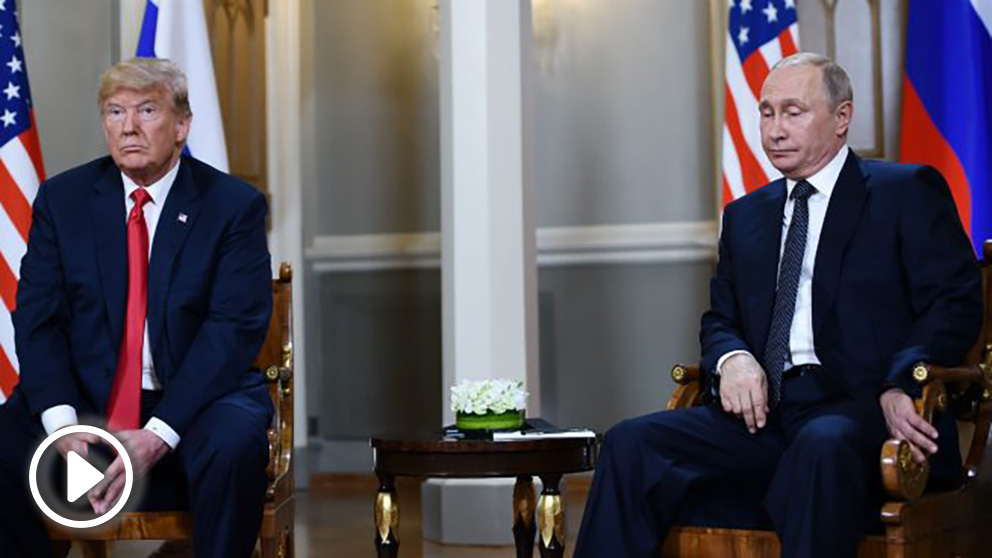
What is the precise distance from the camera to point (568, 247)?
657 cm

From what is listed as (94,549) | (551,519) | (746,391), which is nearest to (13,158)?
(94,549)

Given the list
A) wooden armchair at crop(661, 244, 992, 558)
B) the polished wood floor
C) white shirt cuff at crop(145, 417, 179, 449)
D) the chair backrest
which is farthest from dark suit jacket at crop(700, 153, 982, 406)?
the polished wood floor

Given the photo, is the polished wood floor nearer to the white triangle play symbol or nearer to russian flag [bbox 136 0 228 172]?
russian flag [bbox 136 0 228 172]

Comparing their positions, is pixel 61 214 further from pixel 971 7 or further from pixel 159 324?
pixel 971 7

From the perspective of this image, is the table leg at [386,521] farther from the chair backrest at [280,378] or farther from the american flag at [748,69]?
the american flag at [748,69]

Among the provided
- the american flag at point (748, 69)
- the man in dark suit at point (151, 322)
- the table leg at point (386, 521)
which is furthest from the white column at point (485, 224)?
the man in dark suit at point (151, 322)

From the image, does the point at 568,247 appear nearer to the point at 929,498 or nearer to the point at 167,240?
the point at 167,240

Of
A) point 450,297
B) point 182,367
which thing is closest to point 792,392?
point 182,367

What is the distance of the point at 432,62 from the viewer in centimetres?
688

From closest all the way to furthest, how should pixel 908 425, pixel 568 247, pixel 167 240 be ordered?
pixel 908 425
pixel 167 240
pixel 568 247

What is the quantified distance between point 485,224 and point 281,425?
192 cm

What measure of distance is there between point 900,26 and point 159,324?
12.5ft

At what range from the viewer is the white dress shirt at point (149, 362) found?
320 cm

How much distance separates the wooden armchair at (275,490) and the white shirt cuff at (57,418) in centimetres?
21
